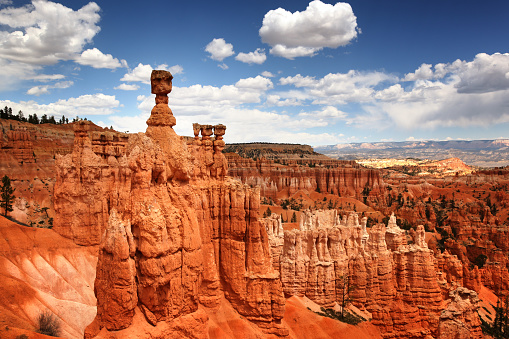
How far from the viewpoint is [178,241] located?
1173 cm

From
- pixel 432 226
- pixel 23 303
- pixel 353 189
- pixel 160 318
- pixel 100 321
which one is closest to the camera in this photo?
pixel 100 321

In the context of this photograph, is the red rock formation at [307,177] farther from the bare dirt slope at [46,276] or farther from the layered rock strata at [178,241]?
the layered rock strata at [178,241]

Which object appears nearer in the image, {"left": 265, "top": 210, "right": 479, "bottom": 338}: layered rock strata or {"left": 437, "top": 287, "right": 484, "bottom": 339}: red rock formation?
{"left": 437, "top": 287, "right": 484, "bottom": 339}: red rock formation

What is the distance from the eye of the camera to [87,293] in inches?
924

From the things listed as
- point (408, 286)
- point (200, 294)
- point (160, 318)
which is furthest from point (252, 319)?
point (408, 286)

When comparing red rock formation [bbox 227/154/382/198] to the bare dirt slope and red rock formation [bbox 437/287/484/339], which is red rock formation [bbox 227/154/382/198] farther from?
red rock formation [bbox 437/287/484/339]

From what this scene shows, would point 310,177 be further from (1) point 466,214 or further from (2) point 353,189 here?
(1) point 466,214

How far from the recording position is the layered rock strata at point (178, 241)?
34.3ft

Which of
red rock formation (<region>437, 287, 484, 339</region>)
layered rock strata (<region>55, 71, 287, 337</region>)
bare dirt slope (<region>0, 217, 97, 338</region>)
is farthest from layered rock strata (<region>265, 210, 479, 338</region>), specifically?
bare dirt slope (<region>0, 217, 97, 338</region>)

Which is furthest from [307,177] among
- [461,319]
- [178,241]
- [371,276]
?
[178,241]

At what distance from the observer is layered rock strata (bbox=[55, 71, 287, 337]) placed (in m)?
10.5

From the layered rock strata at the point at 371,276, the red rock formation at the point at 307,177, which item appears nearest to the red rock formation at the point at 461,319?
the layered rock strata at the point at 371,276

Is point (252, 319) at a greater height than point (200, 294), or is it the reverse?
point (200, 294)

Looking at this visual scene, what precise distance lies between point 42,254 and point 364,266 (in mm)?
22633
